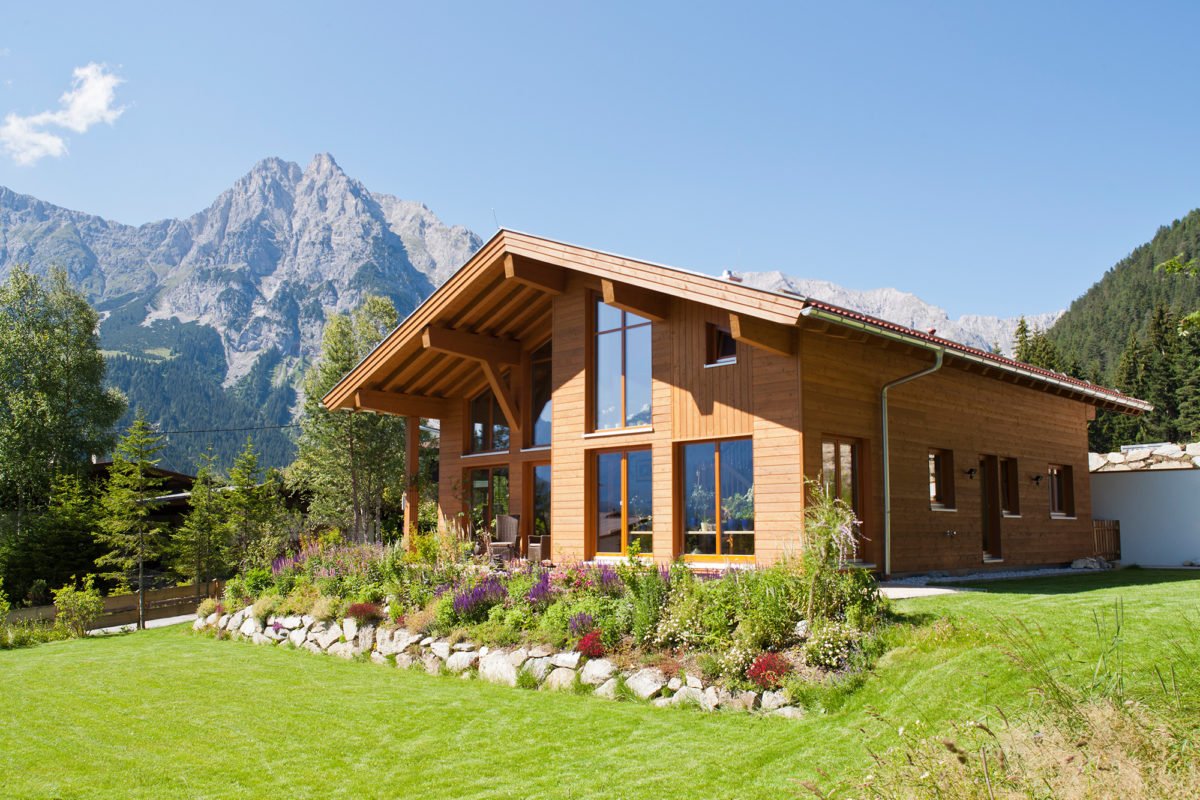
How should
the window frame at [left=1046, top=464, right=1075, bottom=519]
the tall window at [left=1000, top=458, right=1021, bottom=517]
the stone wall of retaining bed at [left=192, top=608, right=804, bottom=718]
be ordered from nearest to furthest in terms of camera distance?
the stone wall of retaining bed at [left=192, top=608, right=804, bottom=718] < the tall window at [left=1000, top=458, right=1021, bottom=517] < the window frame at [left=1046, top=464, right=1075, bottom=519]

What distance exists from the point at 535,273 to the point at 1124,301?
79264mm

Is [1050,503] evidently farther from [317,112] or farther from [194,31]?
[317,112]

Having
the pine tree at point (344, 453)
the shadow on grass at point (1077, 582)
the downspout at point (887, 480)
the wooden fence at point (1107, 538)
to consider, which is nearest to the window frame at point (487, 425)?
the downspout at point (887, 480)

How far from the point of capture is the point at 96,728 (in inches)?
326

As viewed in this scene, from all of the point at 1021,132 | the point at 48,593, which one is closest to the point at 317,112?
the point at 48,593

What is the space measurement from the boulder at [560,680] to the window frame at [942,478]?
7.65 m

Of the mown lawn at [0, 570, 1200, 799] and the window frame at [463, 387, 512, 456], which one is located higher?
the window frame at [463, 387, 512, 456]

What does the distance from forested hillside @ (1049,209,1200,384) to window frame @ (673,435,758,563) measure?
63157 millimetres

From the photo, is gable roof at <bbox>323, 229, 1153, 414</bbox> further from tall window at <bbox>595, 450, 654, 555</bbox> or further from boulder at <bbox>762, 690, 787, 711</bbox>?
boulder at <bbox>762, 690, 787, 711</bbox>

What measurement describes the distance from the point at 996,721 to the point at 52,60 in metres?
37.6

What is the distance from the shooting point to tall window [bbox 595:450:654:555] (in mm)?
14008

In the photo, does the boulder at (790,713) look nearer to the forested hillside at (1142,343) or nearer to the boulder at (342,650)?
the boulder at (342,650)

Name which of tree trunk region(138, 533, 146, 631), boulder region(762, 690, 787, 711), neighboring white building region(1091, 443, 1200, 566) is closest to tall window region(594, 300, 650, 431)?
boulder region(762, 690, 787, 711)

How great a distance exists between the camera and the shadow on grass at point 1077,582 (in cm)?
1166
